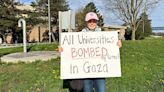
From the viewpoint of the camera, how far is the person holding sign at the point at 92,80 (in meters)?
5.85

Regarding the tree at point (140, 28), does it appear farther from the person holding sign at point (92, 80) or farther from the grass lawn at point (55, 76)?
the person holding sign at point (92, 80)

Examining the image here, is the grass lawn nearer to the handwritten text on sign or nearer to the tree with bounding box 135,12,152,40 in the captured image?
the handwritten text on sign

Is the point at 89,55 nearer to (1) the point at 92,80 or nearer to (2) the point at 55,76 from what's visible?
(1) the point at 92,80

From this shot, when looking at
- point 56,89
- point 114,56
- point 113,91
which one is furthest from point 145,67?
point 114,56

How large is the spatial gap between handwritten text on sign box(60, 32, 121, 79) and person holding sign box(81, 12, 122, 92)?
0.30ft

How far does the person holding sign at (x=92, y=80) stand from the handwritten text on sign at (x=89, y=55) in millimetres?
90

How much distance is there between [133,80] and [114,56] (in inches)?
99.4

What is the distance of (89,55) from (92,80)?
0.43 meters

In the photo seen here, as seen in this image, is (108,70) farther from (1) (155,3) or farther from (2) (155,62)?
(1) (155,3)

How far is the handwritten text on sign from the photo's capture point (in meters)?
6.15

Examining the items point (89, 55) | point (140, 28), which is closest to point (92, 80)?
point (89, 55)

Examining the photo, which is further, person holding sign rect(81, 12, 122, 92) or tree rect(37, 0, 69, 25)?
tree rect(37, 0, 69, 25)

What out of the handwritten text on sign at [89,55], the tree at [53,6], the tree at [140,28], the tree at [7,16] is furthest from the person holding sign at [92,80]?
the tree at [53,6]

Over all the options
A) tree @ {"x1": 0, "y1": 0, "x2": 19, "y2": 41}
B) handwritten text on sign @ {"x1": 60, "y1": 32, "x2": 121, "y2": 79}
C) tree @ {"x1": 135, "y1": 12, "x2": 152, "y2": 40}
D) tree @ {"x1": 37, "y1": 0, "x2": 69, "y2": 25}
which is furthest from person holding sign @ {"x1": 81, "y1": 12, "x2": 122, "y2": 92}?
tree @ {"x1": 37, "y1": 0, "x2": 69, "y2": 25}
